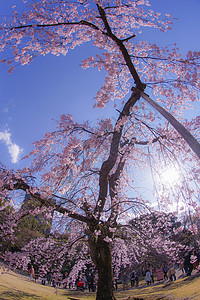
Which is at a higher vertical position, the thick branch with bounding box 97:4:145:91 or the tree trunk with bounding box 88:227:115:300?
the thick branch with bounding box 97:4:145:91

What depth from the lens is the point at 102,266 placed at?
6.09 meters

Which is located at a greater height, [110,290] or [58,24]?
[58,24]

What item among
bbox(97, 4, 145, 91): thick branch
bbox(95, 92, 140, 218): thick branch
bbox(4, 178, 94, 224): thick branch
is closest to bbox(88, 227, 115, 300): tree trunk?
bbox(4, 178, 94, 224): thick branch

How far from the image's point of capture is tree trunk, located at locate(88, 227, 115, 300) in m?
5.91

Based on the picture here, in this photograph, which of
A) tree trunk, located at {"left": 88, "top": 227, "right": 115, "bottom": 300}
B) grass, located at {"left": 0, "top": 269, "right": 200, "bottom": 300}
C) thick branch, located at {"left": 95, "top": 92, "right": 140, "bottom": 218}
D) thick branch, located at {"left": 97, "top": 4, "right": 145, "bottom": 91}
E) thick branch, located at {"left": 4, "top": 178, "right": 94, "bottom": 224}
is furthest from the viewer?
grass, located at {"left": 0, "top": 269, "right": 200, "bottom": 300}

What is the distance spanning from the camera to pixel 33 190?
224 inches

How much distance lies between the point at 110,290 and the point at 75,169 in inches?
160

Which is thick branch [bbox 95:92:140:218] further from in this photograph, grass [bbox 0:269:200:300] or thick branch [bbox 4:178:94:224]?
grass [bbox 0:269:200:300]

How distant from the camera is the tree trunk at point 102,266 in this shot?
591 centimetres

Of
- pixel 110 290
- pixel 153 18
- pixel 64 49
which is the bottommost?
pixel 110 290

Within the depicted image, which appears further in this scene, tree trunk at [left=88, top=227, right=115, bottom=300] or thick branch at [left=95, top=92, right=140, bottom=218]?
thick branch at [left=95, top=92, right=140, bottom=218]

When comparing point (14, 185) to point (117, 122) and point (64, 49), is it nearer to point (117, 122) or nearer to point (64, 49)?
point (117, 122)

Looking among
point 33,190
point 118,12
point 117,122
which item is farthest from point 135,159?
point 118,12

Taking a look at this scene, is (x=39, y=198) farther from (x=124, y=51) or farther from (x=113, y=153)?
(x=124, y=51)
